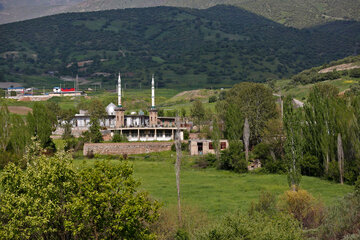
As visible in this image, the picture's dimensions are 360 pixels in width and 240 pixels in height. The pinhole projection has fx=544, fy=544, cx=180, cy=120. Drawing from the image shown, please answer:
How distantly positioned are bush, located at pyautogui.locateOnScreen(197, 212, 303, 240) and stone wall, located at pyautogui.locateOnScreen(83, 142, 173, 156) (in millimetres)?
50375

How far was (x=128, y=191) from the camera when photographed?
34.4 meters

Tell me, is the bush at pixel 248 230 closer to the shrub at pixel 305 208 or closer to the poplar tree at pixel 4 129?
the shrub at pixel 305 208

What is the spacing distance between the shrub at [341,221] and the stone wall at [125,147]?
47495mm

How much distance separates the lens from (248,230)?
3438cm

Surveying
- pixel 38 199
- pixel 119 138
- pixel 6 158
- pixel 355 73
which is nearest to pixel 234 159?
pixel 119 138

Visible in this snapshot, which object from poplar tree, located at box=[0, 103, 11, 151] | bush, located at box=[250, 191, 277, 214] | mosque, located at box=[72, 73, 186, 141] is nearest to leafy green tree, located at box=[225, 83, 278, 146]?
mosque, located at box=[72, 73, 186, 141]

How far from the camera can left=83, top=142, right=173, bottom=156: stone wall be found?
84.2 m

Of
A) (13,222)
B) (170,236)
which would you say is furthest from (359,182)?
(13,222)

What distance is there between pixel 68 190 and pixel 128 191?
3.78m

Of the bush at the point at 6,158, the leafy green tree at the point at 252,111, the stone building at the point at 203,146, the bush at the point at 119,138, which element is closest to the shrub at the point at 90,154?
the bush at the point at 119,138

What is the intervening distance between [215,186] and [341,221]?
909 inches

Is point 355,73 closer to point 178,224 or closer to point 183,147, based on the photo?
point 183,147

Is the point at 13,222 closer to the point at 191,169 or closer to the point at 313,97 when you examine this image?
the point at 191,169

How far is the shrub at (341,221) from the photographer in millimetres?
39625
